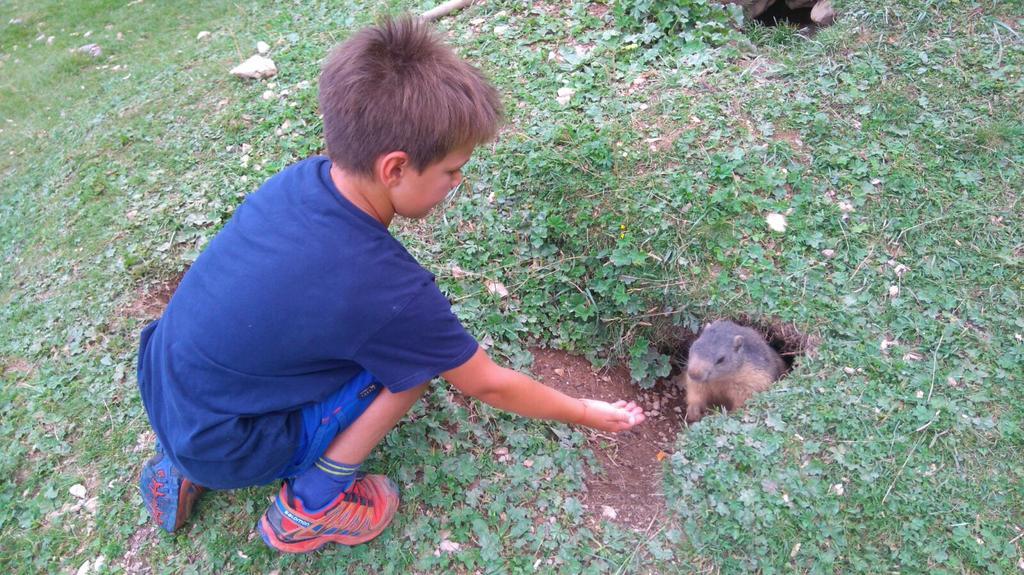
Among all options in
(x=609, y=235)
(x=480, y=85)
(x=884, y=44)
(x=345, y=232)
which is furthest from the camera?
(x=884, y=44)

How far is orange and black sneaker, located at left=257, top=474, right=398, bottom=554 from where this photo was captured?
2504mm

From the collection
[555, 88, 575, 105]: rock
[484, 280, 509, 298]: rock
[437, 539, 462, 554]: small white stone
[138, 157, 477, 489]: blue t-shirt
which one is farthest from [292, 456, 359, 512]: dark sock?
[555, 88, 575, 105]: rock

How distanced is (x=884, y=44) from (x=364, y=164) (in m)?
4.00

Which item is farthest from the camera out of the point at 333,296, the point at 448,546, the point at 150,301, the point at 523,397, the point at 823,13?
the point at 823,13

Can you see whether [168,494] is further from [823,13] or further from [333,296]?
[823,13]

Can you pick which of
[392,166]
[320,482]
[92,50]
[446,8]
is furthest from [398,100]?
[92,50]

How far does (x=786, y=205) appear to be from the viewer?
375 centimetres

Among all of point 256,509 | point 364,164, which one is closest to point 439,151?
point 364,164

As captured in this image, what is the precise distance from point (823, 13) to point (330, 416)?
4.79m

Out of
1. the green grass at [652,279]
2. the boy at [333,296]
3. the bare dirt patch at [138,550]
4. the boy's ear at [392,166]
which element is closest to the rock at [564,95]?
the green grass at [652,279]

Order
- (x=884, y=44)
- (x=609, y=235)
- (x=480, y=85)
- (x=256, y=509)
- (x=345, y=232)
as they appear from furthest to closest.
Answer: (x=884, y=44) < (x=609, y=235) < (x=256, y=509) < (x=480, y=85) < (x=345, y=232)

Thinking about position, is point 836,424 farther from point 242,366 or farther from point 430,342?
point 242,366

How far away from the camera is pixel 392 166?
2061 millimetres

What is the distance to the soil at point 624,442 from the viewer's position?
2.93 meters
